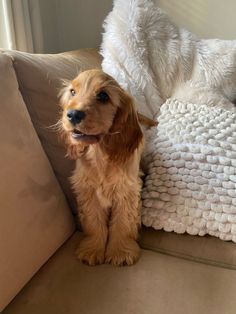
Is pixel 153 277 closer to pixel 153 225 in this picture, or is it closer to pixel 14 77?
pixel 153 225

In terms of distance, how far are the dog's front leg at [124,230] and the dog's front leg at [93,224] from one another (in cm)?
2

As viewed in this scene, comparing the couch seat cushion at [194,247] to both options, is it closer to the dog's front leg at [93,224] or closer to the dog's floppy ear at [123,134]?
the dog's front leg at [93,224]

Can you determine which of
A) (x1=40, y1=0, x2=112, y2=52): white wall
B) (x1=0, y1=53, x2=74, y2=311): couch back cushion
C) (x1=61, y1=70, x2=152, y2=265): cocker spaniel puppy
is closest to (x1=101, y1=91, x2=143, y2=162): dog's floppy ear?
(x1=61, y1=70, x2=152, y2=265): cocker spaniel puppy

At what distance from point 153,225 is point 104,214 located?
0.17m

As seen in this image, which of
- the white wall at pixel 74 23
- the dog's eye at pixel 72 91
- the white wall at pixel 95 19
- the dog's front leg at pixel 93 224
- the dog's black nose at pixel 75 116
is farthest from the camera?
the white wall at pixel 74 23

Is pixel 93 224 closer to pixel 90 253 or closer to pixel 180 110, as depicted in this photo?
pixel 90 253

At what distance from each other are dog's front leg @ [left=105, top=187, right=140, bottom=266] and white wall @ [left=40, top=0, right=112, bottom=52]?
1119mm

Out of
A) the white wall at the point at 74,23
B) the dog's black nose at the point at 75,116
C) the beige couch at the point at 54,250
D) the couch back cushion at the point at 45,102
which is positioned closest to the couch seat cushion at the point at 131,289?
the beige couch at the point at 54,250

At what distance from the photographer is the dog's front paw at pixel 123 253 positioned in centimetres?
117

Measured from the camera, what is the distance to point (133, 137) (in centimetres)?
110

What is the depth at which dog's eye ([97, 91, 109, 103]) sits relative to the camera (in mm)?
1061

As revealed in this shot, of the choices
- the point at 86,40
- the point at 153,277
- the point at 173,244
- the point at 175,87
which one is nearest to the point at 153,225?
the point at 173,244

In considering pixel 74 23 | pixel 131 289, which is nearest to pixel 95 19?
pixel 74 23

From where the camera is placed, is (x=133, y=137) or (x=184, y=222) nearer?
(x=133, y=137)
